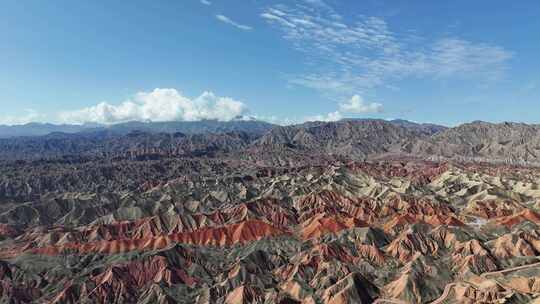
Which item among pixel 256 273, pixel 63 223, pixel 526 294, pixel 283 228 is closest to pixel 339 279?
pixel 256 273

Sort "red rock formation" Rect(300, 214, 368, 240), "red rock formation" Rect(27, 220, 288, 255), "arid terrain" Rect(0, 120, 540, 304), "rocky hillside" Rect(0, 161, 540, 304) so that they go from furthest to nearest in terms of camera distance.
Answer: "red rock formation" Rect(300, 214, 368, 240)
"red rock formation" Rect(27, 220, 288, 255)
"rocky hillside" Rect(0, 161, 540, 304)
"arid terrain" Rect(0, 120, 540, 304)

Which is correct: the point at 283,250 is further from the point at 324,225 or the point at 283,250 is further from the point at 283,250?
the point at 324,225

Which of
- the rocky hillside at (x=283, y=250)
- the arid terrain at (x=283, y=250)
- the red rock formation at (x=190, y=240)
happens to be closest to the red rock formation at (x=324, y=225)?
the arid terrain at (x=283, y=250)

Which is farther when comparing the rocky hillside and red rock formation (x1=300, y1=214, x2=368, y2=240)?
red rock formation (x1=300, y1=214, x2=368, y2=240)

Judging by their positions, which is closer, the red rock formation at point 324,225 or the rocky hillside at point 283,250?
the rocky hillside at point 283,250

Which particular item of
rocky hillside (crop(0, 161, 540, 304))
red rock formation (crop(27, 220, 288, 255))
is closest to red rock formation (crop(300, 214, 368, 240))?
rocky hillside (crop(0, 161, 540, 304))

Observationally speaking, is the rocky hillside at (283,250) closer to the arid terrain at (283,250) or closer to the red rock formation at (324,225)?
the arid terrain at (283,250)

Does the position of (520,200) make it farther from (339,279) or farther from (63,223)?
(63,223)

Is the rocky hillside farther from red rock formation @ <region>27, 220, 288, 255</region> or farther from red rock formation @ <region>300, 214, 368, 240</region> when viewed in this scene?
red rock formation @ <region>300, 214, 368, 240</region>

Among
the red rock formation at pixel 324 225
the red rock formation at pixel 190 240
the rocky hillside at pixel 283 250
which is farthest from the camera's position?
the red rock formation at pixel 324 225

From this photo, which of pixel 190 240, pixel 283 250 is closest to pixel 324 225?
pixel 283 250

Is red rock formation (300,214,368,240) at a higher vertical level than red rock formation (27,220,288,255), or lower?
higher
